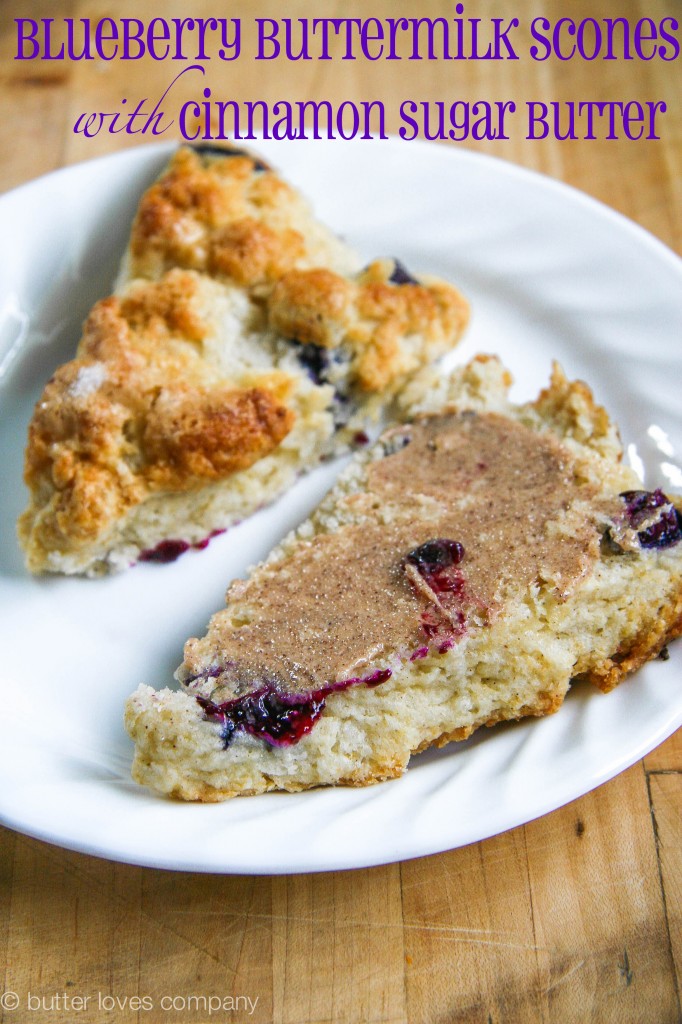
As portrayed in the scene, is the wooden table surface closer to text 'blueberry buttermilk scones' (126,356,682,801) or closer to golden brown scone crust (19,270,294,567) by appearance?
text 'blueberry buttermilk scones' (126,356,682,801)

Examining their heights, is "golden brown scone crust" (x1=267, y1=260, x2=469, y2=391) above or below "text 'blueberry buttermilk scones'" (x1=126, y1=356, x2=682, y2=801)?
above

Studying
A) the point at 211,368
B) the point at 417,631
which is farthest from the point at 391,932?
the point at 211,368

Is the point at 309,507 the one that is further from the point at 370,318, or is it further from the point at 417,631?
the point at 417,631

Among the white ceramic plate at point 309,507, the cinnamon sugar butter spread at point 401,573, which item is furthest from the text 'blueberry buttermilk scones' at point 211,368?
the cinnamon sugar butter spread at point 401,573

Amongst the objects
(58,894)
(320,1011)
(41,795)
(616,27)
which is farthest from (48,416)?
(616,27)

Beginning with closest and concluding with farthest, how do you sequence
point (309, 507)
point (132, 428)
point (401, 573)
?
point (401, 573), point (132, 428), point (309, 507)

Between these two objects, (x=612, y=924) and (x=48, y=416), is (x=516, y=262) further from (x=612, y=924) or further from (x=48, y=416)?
(x=612, y=924)

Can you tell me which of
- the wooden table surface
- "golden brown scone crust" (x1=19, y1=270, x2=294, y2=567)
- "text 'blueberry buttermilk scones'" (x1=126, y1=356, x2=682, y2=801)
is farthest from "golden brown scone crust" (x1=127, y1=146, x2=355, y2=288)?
the wooden table surface
